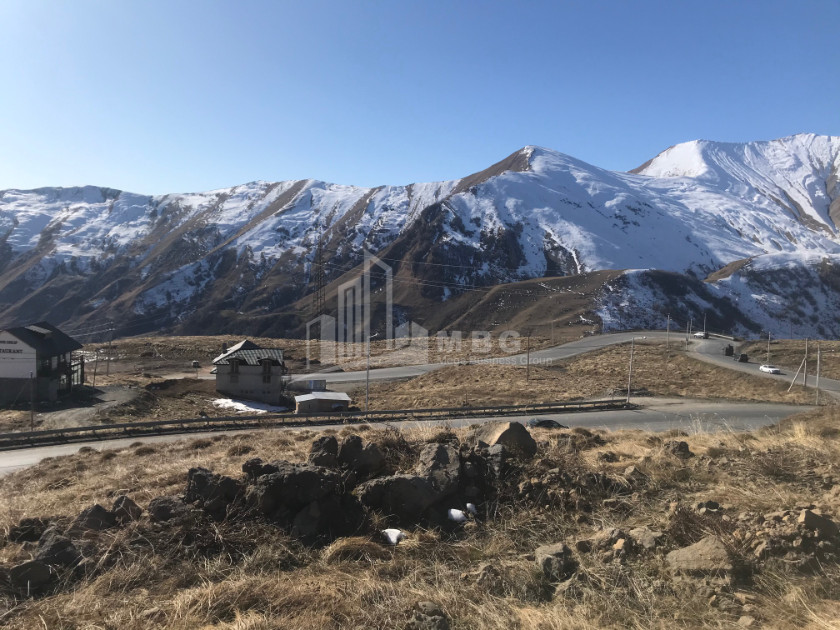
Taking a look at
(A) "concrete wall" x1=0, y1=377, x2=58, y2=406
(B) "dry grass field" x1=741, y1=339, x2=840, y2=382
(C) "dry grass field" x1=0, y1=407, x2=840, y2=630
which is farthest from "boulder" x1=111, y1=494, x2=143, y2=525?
(B) "dry grass field" x1=741, y1=339, x2=840, y2=382

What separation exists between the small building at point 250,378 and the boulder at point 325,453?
114ft

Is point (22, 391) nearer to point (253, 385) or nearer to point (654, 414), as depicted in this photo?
point (253, 385)

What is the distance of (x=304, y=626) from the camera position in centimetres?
394

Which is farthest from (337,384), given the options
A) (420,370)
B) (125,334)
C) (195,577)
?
(125,334)

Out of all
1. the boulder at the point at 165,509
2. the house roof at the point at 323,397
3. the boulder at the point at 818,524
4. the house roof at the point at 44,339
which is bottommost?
the house roof at the point at 323,397

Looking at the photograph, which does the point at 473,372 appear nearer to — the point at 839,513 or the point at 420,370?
the point at 420,370

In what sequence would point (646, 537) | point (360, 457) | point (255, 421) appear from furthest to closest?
point (255, 421), point (360, 457), point (646, 537)

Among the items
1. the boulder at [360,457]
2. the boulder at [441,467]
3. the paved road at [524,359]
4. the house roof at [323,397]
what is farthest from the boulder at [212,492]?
the paved road at [524,359]

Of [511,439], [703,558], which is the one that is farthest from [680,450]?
[703,558]

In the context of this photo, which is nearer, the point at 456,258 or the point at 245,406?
the point at 245,406

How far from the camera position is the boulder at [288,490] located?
19.0 ft

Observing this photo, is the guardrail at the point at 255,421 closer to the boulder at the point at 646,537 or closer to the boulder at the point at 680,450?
the boulder at the point at 680,450

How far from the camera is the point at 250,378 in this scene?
40.4 meters

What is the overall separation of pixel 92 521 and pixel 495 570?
4.43 m
